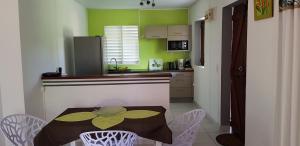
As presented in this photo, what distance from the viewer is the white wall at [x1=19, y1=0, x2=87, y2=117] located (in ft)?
9.70

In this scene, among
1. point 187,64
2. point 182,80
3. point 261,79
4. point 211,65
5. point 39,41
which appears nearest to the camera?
point 261,79

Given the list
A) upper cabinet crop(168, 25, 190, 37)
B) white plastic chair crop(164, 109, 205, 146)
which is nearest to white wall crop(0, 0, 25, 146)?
white plastic chair crop(164, 109, 205, 146)

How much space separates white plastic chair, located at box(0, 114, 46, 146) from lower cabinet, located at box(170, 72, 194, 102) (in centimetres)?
423

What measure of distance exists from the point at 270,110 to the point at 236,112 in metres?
1.44

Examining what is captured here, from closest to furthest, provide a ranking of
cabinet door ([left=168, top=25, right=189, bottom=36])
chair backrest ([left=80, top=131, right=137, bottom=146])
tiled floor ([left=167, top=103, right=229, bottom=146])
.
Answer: chair backrest ([left=80, top=131, right=137, bottom=146]), tiled floor ([left=167, top=103, right=229, bottom=146]), cabinet door ([left=168, top=25, right=189, bottom=36])

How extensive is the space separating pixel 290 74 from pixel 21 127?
256 cm

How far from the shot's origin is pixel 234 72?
3914mm

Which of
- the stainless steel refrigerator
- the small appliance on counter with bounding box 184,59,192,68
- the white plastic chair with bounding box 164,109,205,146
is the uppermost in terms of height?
the stainless steel refrigerator

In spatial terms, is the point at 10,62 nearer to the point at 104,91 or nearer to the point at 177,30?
the point at 104,91

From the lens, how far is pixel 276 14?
7.64 feet

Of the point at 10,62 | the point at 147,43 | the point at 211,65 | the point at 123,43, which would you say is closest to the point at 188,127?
the point at 10,62

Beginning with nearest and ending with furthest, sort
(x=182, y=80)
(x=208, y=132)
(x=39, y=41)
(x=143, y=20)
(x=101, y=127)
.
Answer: (x=101, y=127)
(x=39, y=41)
(x=208, y=132)
(x=182, y=80)
(x=143, y=20)

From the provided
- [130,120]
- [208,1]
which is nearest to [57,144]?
[130,120]

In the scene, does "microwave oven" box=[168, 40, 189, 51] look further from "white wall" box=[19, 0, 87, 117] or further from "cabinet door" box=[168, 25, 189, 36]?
"white wall" box=[19, 0, 87, 117]
